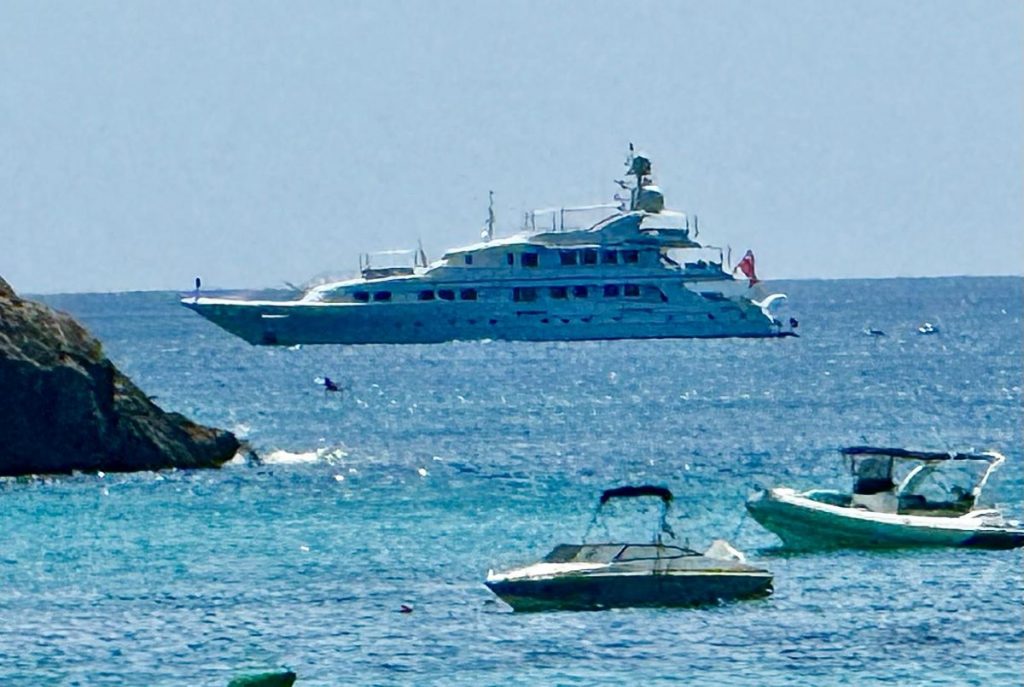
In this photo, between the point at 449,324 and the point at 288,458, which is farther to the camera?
the point at 449,324

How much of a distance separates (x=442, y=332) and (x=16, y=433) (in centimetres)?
8363

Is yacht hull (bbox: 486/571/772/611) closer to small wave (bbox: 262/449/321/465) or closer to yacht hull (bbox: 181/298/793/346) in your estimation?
small wave (bbox: 262/449/321/465)

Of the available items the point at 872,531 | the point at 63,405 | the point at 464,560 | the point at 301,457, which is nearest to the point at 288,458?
the point at 301,457

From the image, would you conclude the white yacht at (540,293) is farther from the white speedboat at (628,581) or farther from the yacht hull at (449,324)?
the white speedboat at (628,581)

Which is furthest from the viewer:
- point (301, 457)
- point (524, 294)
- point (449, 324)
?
point (449, 324)

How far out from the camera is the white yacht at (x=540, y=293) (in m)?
129

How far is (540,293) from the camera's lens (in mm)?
130125

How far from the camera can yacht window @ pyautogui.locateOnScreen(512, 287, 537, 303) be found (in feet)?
427

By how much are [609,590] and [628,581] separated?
0.30m

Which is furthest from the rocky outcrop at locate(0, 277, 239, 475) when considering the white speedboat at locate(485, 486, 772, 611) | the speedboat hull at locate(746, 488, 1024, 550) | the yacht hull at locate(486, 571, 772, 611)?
the yacht hull at locate(486, 571, 772, 611)

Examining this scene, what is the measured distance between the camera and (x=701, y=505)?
159 feet

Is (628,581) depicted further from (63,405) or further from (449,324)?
(449,324)

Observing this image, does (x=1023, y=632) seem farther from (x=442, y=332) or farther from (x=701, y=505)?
(x=442, y=332)

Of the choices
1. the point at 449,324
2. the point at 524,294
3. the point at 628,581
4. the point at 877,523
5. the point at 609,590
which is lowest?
the point at 609,590
